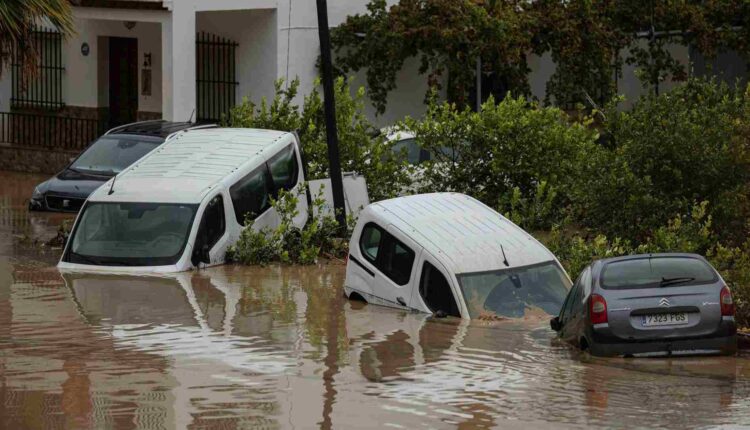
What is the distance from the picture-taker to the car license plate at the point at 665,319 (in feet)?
44.5

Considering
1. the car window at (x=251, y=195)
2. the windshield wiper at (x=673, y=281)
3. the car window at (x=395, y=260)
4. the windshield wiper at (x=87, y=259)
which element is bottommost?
the windshield wiper at (x=87, y=259)

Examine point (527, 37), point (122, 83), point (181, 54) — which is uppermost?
point (527, 37)

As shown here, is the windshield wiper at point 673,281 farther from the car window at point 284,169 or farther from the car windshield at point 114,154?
the car windshield at point 114,154

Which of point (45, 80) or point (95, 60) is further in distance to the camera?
point (45, 80)

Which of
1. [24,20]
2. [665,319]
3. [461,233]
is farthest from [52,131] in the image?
[665,319]

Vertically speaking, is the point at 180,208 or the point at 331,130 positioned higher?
the point at 331,130

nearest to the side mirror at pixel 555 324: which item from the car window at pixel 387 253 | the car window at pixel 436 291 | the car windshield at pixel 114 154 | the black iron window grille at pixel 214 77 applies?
the car window at pixel 436 291

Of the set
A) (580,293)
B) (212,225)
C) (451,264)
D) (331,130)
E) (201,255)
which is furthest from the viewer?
(331,130)

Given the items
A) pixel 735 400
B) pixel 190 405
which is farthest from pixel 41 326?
pixel 735 400

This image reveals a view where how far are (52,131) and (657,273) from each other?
22.2m

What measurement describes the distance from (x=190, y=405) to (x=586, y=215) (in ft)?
30.0

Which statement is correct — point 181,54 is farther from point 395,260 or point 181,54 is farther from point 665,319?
point 665,319

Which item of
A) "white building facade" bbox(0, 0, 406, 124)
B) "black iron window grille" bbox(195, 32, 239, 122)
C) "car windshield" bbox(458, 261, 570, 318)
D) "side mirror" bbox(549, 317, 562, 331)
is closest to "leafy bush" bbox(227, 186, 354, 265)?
"car windshield" bbox(458, 261, 570, 318)

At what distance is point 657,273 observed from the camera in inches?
544
